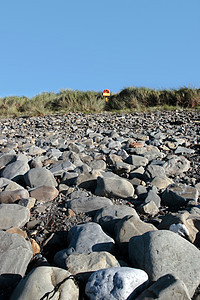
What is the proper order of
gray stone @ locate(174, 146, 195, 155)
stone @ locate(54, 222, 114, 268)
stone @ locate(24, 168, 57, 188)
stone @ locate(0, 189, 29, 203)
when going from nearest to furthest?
stone @ locate(54, 222, 114, 268), stone @ locate(0, 189, 29, 203), stone @ locate(24, 168, 57, 188), gray stone @ locate(174, 146, 195, 155)

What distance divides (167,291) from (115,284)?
25cm

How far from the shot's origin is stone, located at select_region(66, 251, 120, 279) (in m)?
1.61

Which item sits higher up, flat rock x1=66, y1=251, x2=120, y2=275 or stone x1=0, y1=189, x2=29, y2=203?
Result: stone x1=0, y1=189, x2=29, y2=203

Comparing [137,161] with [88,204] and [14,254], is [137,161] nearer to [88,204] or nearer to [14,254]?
[88,204]

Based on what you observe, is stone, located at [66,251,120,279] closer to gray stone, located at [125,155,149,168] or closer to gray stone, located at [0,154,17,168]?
gray stone, located at [125,155,149,168]

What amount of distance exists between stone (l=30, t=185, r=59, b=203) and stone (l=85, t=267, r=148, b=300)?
4.26 feet

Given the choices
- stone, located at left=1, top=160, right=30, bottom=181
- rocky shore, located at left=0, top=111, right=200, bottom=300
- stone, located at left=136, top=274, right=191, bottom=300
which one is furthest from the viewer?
stone, located at left=1, top=160, right=30, bottom=181

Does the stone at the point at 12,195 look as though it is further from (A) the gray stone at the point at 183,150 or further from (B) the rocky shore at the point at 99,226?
(A) the gray stone at the point at 183,150

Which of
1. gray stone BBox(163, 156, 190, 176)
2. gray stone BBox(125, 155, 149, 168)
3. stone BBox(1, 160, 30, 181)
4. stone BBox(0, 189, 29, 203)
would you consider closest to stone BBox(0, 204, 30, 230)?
stone BBox(0, 189, 29, 203)

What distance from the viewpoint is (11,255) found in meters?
1.73

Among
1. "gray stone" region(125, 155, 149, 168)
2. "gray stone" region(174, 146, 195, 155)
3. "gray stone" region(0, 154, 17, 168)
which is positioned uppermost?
"gray stone" region(0, 154, 17, 168)

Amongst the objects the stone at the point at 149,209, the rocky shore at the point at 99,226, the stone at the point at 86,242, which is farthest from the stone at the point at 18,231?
the stone at the point at 149,209

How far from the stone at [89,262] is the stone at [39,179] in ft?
4.39

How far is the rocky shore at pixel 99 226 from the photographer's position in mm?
1456
